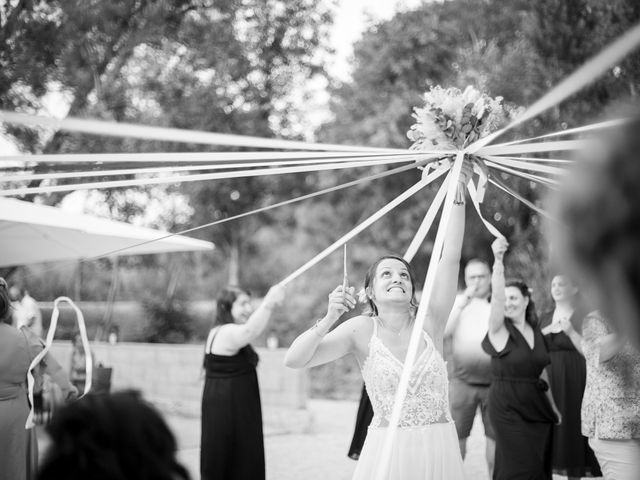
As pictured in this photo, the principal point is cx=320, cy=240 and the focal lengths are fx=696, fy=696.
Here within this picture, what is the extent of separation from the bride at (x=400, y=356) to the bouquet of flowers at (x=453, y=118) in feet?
0.61

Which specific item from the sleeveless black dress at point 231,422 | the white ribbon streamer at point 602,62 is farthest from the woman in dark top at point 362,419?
the white ribbon streamer at point 602,62

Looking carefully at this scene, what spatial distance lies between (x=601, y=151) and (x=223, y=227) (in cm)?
1620

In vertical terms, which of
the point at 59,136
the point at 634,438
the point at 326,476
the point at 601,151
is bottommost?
the point at 326,476

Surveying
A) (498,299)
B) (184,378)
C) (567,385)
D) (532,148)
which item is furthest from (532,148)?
(184,378)

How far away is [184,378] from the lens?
37.4ft

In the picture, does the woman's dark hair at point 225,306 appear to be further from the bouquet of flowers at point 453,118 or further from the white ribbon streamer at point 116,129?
the bouquet of flowers at point 453,118

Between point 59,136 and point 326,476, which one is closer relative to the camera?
point 326,476

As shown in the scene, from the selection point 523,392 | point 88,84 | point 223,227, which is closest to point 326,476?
point 523,392

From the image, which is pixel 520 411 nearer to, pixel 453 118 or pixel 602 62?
pixel 453 118

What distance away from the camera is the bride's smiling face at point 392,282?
3.71 metres

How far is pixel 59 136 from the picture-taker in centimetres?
948

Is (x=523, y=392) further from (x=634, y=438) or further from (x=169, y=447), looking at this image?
(x=169, y=447)

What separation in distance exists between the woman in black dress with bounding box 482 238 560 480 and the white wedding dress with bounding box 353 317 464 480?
59.1 inches

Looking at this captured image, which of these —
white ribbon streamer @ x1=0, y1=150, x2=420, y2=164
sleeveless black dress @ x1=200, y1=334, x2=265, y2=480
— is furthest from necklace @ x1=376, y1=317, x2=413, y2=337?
sleeveless black dress @ x1=200, y1=334, x2=265, y2=480
